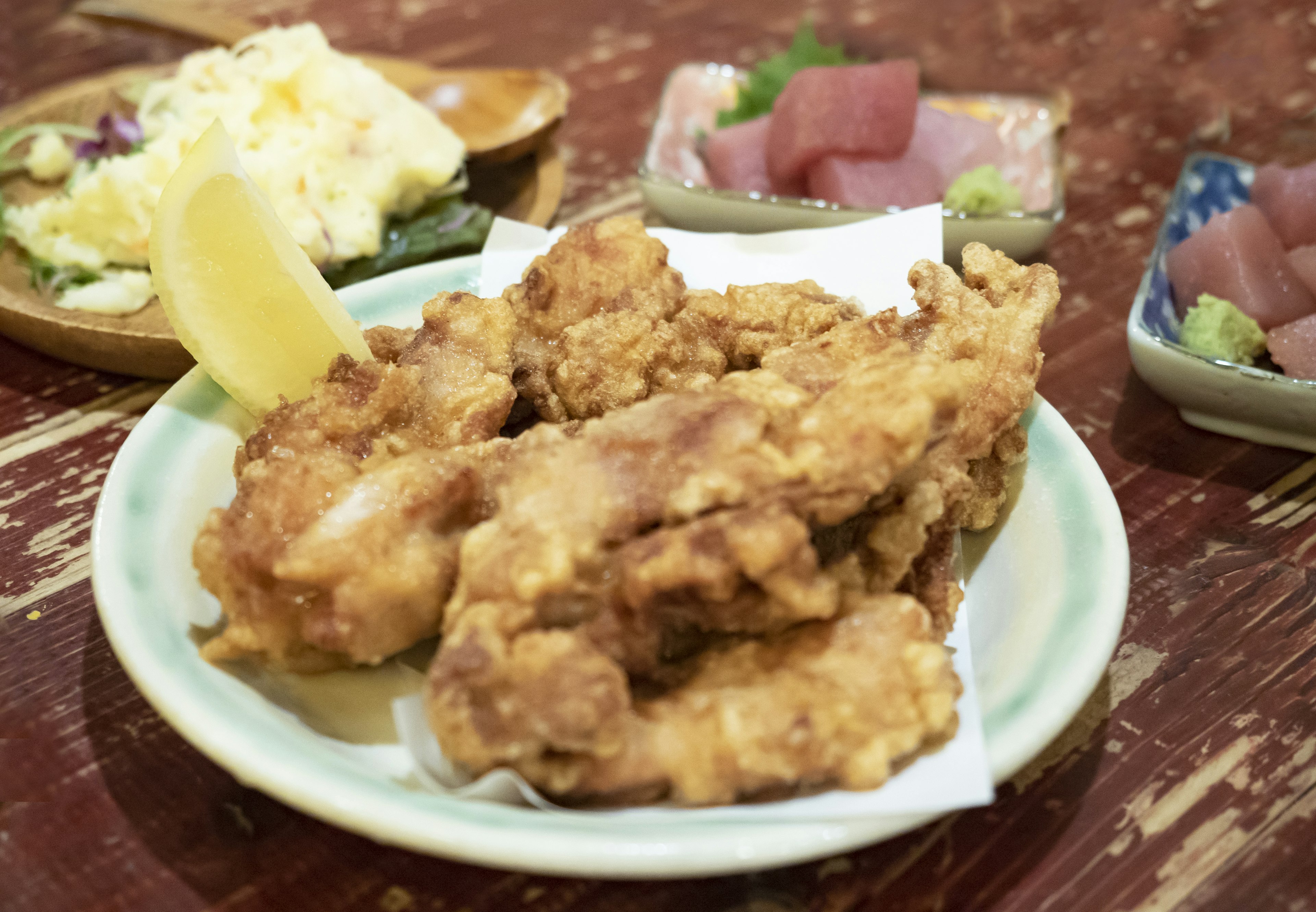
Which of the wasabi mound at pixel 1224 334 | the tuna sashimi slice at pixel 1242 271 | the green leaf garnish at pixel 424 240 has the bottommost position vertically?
the wasabi mound at pixel 1224 334

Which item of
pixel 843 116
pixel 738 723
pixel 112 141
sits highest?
→ pixel 112 141

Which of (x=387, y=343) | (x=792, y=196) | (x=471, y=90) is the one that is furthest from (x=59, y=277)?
(x=792, y=196)

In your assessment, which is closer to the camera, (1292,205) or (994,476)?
(994,476)

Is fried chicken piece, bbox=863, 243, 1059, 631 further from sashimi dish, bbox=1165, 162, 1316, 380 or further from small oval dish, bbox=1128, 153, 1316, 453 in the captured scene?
sashimi dish, bbox=1165, 162, 1316, 380

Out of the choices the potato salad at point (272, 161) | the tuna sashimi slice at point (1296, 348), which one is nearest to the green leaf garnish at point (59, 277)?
the potato salad at point (272, 161)

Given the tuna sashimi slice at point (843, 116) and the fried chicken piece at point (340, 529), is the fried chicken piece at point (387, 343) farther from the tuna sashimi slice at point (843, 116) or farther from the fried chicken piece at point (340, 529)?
the tuna sashimi slice at point (843, 116)

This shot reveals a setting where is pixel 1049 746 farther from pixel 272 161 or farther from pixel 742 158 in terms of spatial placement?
pixel 272 161
